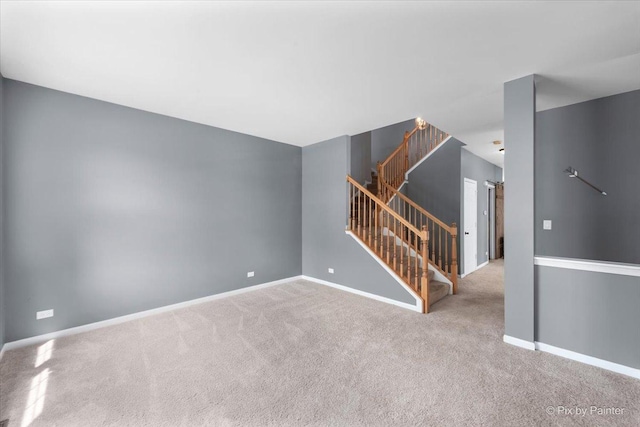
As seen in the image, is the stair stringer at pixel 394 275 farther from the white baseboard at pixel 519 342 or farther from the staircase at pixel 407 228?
the white baseboard at pixel 519 342

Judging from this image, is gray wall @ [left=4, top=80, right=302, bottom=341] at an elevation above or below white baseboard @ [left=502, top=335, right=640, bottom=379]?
above

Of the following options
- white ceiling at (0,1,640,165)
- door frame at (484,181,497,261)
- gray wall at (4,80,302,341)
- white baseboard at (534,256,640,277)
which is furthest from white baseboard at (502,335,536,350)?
door frame at (484,181,497,261)

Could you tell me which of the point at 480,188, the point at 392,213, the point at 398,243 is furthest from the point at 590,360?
the point at 480,188

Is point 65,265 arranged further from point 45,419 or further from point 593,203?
point 593,203

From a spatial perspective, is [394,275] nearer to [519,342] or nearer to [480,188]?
[519,342]

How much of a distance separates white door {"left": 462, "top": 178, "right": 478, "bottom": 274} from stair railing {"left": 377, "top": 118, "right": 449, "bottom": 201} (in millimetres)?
1143

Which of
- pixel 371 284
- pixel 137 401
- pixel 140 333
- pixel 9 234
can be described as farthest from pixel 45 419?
pixel 371 284

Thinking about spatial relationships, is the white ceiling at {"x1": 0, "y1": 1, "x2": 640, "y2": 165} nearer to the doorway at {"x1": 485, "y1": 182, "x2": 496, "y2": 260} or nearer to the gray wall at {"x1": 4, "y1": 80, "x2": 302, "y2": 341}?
the gray wall at {"x1": 4, "y1": 80, "x2": 302, "y2": 341}

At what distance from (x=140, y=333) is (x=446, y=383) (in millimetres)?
3091

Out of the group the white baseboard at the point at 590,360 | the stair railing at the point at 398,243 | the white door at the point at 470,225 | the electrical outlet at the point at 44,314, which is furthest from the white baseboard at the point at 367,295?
the electrical outlet at the point at 44,314

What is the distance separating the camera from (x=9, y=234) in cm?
263

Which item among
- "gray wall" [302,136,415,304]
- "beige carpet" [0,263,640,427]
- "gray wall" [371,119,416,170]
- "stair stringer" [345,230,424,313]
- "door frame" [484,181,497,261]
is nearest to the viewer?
"beige carpet" [0,263,640,427]

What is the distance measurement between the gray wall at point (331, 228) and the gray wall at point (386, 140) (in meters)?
2.86

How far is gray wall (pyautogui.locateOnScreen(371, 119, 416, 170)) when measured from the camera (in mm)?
7426
